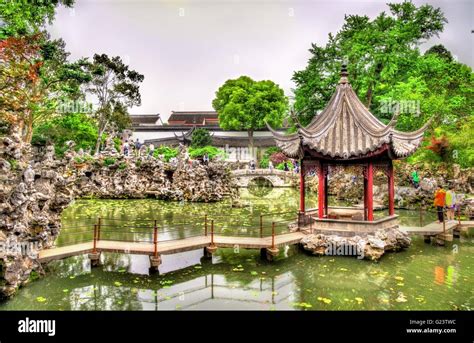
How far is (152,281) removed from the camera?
706 cm

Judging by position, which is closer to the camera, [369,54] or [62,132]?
[369,54]

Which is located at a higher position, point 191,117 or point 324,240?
point 191,117

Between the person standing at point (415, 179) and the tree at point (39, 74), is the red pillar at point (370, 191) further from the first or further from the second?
the tree at point (39, 74)

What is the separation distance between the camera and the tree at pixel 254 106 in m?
38.4

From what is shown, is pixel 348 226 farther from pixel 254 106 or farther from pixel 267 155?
pixel 267 155

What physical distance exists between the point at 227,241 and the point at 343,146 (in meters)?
4.14

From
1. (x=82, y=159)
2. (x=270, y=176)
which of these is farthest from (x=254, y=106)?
(x=82, y=159)

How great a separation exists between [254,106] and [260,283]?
33.3 m

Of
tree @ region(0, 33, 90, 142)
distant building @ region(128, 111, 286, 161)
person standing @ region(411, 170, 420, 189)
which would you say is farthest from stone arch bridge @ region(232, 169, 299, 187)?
tree @ region(0, 33, 90, 142)

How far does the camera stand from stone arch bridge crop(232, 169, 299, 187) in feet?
107

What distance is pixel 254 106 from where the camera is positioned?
1523 inches
